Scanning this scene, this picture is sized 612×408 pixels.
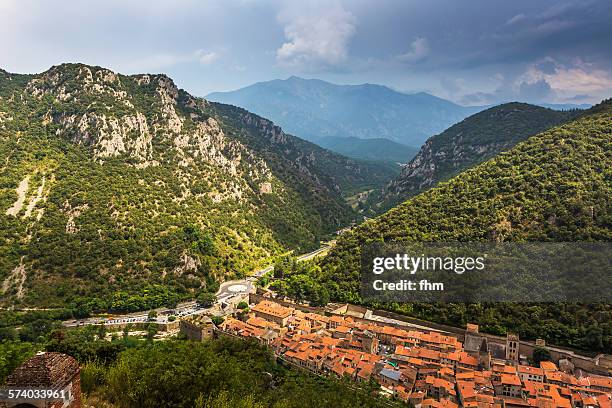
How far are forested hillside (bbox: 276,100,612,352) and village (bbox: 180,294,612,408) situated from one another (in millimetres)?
2836

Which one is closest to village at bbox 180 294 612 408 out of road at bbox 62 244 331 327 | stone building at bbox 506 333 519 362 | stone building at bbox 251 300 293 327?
stone building at bbox 506 333 519 362

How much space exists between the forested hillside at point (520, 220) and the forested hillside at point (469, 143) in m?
42.8

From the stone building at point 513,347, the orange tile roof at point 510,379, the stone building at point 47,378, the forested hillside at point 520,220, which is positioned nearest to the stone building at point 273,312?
the forested hillside at point 520,220

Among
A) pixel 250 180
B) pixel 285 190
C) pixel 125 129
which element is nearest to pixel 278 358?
pixel 125 129

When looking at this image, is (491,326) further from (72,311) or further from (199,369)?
(72,311)

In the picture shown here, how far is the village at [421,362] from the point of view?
1034 inches

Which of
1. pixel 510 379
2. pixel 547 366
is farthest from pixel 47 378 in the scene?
pixel 547 366

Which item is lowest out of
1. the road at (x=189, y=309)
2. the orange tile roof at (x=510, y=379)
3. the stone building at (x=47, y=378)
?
the road at (x=189, y=309)

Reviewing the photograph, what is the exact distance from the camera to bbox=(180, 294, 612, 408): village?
2625cm

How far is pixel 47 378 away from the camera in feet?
29.9

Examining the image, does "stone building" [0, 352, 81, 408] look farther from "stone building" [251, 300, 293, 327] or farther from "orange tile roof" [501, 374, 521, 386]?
"stone building" [251, 300, 293, 327]

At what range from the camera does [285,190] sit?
319 feet

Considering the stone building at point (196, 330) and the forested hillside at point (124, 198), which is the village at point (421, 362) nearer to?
the stone building at point (196, 330)

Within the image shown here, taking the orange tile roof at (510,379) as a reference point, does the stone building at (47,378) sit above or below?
above
